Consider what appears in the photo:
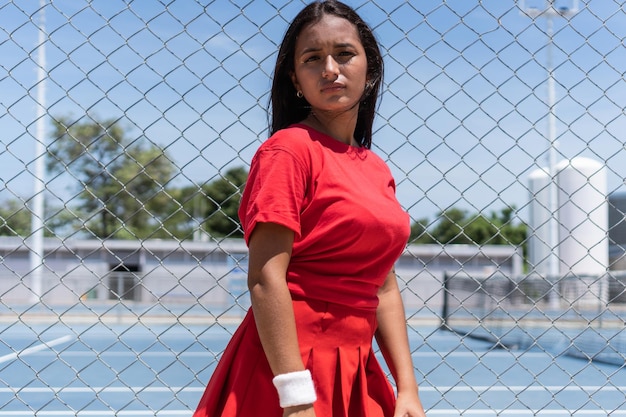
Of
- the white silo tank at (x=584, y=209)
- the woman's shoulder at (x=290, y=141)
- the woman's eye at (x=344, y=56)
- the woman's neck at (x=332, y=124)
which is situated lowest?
the woman's shoulder at (x=290, y=141)

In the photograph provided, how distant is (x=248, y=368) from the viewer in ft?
5.56

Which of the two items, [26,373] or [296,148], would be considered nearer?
[296,148]

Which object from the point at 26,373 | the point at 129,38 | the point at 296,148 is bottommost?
the point at 26,373

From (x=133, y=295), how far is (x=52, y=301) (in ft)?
18.2

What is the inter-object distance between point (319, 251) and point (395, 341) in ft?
1.38

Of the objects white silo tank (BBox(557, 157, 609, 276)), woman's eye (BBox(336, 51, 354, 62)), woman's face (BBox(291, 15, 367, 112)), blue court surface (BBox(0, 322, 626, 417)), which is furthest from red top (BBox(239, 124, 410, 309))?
white silo tank (BBox(557, 157, 609, 276))

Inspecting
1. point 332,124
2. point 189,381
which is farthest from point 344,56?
point 189,381

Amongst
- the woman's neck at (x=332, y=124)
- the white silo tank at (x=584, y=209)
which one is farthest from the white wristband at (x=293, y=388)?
the white silo tank at (x=584, y=209)

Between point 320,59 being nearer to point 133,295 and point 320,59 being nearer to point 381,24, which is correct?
point 381,24

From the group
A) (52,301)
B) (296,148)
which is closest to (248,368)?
(296,148)

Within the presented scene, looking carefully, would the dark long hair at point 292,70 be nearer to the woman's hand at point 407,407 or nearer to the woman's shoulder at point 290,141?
the woman's shoulder at point 290,141

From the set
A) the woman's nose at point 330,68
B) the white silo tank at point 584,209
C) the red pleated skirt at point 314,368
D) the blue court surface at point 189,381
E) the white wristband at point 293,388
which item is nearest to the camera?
the white wristband at point 293,388

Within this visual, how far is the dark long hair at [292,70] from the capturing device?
1.87 metres

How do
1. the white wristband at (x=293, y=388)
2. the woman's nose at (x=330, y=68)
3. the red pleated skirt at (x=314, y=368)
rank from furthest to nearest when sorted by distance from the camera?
the woman's nose at (x=330, y=68) < the red pleated skirt at (x=314, y=368) < the white wristband at (x=293, y=388)
